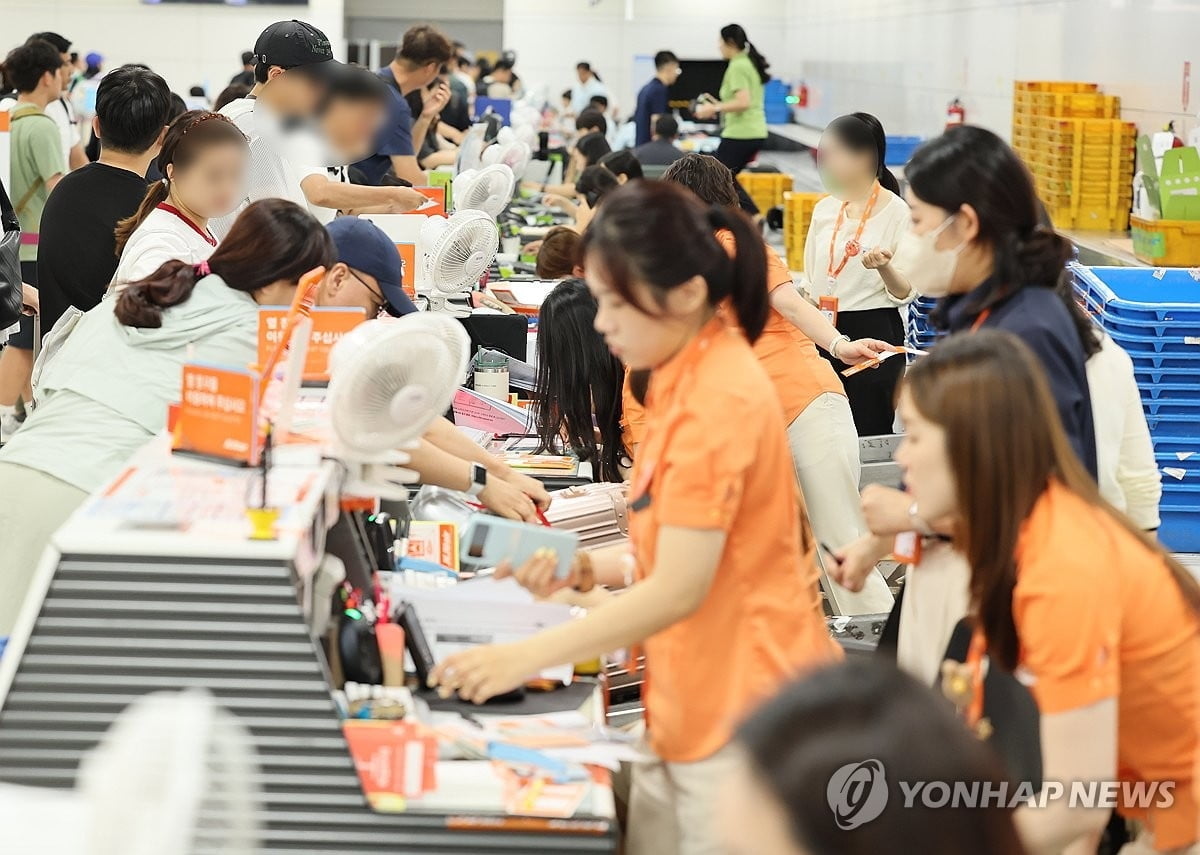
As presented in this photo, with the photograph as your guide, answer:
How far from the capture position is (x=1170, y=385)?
17.8 ft

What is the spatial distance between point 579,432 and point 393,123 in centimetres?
320

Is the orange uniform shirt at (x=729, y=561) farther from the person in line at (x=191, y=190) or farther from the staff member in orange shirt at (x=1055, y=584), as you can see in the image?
the person in line at (x=191, y=190)

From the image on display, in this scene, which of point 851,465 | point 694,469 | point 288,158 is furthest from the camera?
point 288,158

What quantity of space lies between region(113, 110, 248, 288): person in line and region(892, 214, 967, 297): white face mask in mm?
1864

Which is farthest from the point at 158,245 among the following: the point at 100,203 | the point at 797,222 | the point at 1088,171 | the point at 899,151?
Answer: the point at 899,151

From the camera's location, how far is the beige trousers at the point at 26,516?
8.85 ft

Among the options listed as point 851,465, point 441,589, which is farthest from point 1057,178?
point 441,589

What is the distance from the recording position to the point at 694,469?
2035mm

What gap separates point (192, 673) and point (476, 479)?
1.31 m

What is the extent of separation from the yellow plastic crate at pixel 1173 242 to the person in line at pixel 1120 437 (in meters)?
3.18

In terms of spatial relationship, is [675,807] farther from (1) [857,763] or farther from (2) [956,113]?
(2) [956,113]

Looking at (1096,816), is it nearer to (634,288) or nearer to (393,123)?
(634,288)

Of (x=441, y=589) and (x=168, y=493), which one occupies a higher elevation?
(x=168, y=493)

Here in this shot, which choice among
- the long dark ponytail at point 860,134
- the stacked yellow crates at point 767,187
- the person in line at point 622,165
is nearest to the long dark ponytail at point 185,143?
the long dark ponytail at point 860,134
